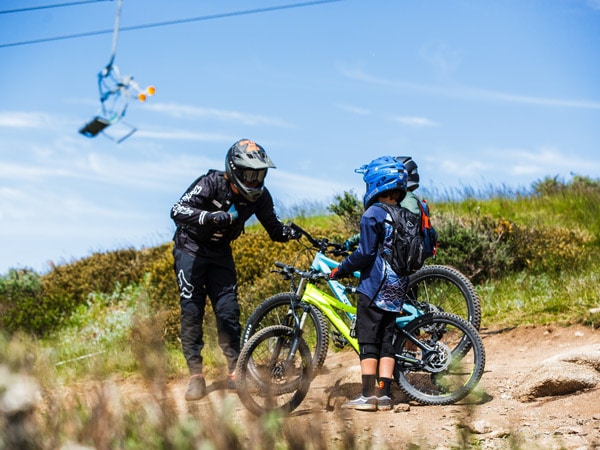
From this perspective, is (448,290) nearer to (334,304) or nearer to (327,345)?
(334,304)

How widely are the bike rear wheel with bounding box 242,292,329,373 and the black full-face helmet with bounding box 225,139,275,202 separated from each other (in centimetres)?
100

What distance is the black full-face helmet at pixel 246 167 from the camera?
700 cm

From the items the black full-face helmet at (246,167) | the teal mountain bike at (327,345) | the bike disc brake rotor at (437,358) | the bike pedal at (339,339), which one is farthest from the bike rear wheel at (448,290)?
the black full-face helmet at (246,167)

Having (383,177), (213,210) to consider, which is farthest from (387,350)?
(213,210)

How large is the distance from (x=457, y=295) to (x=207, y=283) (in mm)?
2362

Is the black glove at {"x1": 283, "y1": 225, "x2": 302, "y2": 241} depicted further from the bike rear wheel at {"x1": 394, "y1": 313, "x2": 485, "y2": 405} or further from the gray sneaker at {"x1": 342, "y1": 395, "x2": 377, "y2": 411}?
the gray sneaker at {"x1": 342, "y1": 395, "x2": 377, "y2": 411}

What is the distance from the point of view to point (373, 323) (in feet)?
19.7

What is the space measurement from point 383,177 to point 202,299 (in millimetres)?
2422

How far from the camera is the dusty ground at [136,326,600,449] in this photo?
4.78m

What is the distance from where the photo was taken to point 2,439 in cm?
219

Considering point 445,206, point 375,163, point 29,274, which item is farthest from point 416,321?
point 29,274

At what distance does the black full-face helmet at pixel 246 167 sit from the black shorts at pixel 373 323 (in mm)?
1613

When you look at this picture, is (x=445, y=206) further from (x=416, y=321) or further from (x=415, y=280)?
(x=416, y=321)

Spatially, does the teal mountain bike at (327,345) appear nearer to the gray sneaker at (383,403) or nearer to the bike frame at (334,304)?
the bike frame at (334,304)
